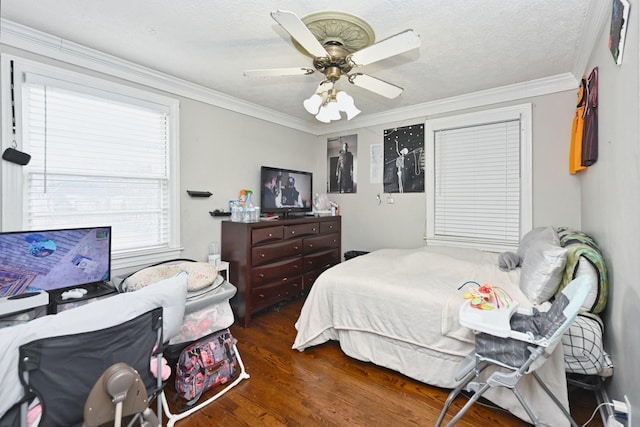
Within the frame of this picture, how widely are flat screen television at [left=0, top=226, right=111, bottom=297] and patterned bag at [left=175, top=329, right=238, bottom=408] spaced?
0.90 metres

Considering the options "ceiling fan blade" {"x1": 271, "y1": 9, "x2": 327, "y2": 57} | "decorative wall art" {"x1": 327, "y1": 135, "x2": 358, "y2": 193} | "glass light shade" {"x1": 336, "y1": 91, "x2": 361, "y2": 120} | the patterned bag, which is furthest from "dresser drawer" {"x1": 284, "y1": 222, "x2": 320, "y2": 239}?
"ceiling fan blade" {"x1": 271, "y1": 9, "x2": 327, "y2": 57}

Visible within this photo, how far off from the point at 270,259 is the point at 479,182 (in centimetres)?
257

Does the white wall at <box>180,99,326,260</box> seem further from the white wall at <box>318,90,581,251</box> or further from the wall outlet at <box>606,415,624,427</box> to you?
the wall outlet at <box>606,415,624,427</box>

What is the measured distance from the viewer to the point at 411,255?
2939mm

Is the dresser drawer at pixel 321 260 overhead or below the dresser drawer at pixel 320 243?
below

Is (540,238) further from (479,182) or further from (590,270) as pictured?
(479,182)

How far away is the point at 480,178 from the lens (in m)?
3.37

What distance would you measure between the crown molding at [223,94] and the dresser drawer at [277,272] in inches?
74.2

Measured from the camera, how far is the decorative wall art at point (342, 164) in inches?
171

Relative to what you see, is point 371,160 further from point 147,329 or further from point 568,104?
point 147,329

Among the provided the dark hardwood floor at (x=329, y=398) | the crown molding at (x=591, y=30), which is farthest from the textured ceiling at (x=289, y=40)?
the dark hardwood floor at (x=329, y=398)

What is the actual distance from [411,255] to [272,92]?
7.54 ft

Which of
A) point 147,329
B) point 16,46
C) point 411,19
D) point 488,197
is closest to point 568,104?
point 488,197

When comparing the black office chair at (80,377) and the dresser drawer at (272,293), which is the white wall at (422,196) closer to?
the dresser drawer at (272,293)
